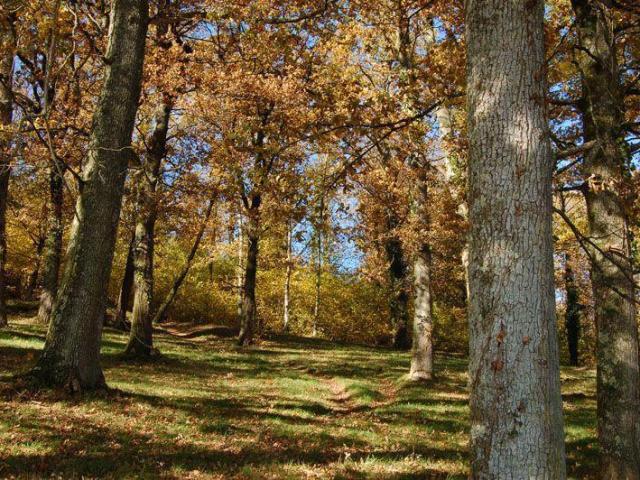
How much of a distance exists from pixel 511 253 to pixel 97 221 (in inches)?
320

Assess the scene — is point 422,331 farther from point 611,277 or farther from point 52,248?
point 52,248

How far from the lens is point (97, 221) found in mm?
9602

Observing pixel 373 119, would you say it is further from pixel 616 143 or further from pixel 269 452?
pixel 269 452

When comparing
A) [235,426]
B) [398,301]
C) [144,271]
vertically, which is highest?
[398,301]

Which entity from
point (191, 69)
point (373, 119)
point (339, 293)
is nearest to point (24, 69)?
point (191, 69)

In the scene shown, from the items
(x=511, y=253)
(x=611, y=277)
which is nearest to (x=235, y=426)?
(x=611, y=277)

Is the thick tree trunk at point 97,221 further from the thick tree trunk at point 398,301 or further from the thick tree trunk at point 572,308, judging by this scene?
the thick tree trunk at point 572,308

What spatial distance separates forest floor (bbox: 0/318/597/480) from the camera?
6.35 m

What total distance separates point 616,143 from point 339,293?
34.1m

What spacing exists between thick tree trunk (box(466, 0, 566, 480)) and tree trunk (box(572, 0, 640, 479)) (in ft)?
12.3

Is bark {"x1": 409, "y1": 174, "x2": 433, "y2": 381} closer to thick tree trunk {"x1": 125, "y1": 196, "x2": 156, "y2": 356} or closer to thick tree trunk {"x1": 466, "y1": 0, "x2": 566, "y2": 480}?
thick tree trunk {"x1": 125, "y1": 196, "x2": 156, "y2": 356}

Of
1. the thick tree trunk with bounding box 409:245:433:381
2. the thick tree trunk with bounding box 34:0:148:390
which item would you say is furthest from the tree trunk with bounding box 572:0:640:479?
the thick tree trunk with bounding box 409:245:433:381

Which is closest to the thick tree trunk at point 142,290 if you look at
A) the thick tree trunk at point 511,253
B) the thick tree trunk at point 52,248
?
the thick tree trunk at point 52,248

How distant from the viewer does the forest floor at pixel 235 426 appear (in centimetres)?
635
